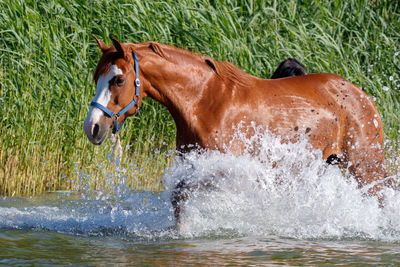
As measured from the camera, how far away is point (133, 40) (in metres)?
7.43

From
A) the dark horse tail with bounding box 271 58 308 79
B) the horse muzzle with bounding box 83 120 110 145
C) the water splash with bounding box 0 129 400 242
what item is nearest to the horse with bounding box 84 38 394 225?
the horse muzzle with bounding box 83 120 110 145

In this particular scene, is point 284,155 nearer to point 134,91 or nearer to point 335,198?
point 335,198

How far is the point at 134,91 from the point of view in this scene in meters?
4.64

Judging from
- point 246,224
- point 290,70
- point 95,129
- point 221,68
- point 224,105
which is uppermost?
point 290,70

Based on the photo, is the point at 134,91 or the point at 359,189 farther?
the point at 359,189

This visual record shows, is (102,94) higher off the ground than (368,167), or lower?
higher

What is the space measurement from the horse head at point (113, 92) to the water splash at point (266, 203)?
53 cm

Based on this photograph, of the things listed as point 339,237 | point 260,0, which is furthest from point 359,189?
point 260,0

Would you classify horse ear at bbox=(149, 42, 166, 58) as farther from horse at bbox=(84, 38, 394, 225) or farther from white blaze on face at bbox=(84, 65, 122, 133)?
white blaze on face at bbox=(84, 65, 122, 133)

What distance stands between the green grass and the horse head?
1.72m

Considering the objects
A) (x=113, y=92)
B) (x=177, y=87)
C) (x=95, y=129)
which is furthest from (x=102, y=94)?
(x=177, y=87)

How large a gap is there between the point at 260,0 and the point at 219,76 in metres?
3.62

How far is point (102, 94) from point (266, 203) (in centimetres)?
143

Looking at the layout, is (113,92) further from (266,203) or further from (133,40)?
(133,40)
